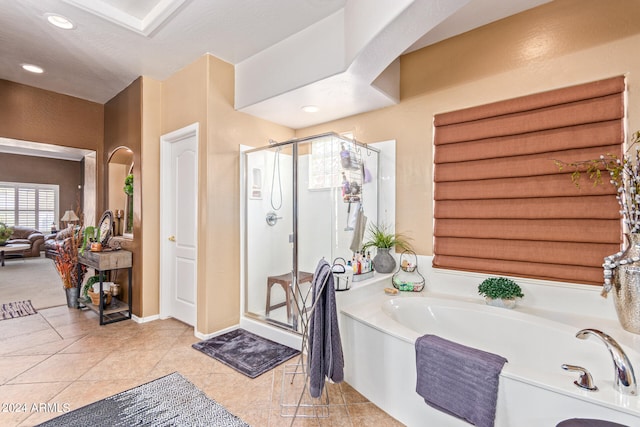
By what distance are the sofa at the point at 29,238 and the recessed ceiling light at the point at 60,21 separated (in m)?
7.08


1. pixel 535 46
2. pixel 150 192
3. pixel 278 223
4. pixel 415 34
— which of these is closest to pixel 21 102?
pixel 150 192

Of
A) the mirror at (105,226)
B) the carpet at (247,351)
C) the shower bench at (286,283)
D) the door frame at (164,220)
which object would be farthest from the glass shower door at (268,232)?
the mirror at (105,226)

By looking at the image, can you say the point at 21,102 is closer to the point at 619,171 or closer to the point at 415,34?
the point at 415,34

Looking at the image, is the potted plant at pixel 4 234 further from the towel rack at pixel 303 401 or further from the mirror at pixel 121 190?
the towel rack at pixel 303 401

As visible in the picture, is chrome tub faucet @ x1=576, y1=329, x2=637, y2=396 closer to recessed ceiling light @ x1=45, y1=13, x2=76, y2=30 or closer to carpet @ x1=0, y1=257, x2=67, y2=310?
recessed ceiling light @ x1=45, y1=13, x2=76, y2=30

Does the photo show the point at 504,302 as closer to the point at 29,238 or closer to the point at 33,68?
the point at 33,68

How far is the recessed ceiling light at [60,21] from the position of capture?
2334 mm

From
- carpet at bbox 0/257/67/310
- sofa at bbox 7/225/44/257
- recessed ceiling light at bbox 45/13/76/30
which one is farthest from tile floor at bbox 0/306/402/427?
sofa at bbox 7/225/44/257

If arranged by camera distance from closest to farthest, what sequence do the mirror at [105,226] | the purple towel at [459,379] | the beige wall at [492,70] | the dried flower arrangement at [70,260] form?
the purple towel at [459,379], the beige wall at [492,70], the dried flower arrangement at [70,260], the mirror at [105,226]

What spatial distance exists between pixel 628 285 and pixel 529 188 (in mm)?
842

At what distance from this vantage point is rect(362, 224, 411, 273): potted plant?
288 cm

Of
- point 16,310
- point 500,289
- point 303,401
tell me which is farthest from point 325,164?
point 16,310

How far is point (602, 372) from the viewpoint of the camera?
5.46 ft

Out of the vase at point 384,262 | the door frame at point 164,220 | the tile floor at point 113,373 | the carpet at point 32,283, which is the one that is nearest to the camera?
the tile floor at point 113,373
